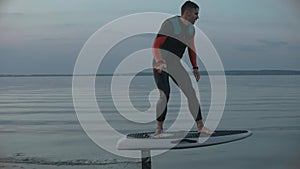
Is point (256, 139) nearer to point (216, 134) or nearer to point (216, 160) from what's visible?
point (216, 160)

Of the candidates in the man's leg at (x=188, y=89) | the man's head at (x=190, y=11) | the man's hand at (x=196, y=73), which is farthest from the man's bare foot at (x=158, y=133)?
the man's head at (x=190, y=11)

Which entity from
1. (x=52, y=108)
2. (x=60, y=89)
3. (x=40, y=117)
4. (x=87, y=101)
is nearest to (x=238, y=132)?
(x=87, y=101)

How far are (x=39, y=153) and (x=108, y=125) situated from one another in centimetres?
71

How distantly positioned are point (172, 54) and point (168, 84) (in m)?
0.18

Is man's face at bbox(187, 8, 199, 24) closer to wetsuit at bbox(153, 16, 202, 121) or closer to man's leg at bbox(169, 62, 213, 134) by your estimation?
wetsuit at bbox(153, 16, 202, 121)

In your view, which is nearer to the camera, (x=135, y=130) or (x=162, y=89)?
(x=162, y=89)

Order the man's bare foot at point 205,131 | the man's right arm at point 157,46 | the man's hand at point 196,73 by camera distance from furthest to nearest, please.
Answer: the man's bare foot at point 205,131
the man's hand at point 196,73
the man's right arm at point 157,46

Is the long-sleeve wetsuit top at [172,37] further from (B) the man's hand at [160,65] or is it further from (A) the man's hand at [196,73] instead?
(A) the man's hand at [196,73]

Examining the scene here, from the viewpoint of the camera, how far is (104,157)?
14.3 feet

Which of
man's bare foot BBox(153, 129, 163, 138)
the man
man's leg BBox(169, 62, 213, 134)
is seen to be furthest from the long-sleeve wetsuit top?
man's bare foot BBox(153, 129, 163, 138)

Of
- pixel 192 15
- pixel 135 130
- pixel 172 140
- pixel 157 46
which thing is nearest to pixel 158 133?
pixel 172 140

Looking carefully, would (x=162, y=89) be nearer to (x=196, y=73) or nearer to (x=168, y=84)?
(x=168, y=84)

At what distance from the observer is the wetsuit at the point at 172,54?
116 inches

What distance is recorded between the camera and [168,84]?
3008 mm
